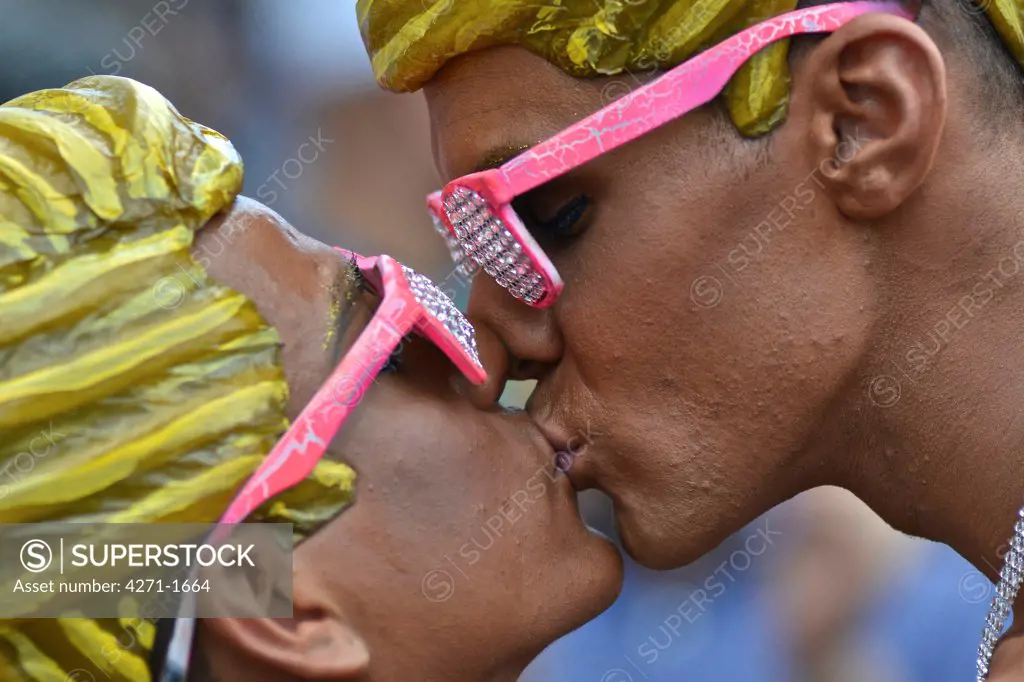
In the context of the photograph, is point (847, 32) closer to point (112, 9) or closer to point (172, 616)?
point (172, 616)

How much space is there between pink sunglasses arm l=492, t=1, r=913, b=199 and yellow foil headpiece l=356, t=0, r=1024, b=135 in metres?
0.02

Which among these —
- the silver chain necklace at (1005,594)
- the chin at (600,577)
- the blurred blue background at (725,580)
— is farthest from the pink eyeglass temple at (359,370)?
the blurred blue background at (725,580)

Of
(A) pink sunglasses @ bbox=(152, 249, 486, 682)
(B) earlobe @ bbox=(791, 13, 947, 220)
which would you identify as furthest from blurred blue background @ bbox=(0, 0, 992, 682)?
(B) earlobe @ bbox=(791, 13, 947, 220)

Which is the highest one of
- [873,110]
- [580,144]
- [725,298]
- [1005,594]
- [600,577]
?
[873,110]

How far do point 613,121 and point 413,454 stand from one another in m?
0.42

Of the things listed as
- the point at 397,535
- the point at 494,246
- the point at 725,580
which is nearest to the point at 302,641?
the point at 397,535

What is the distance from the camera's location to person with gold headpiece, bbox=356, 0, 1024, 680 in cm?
122

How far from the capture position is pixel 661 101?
4.06 ft

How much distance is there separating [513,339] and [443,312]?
0.12 meters

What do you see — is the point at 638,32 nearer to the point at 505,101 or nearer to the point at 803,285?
the point at 505,101

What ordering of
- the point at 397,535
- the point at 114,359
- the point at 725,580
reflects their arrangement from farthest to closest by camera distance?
the point at 725,580 < the point at 397,535 < the point at 114,359

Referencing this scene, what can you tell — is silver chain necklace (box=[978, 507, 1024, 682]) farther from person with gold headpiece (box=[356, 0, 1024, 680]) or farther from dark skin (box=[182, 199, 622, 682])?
dark skin (box=[182, 199, 622, 682])

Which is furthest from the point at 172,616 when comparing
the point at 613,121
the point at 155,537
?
the point at 613,121

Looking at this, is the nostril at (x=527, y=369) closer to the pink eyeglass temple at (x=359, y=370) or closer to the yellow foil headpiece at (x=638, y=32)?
the pink eyeglass temple at (x=359, y=370)
